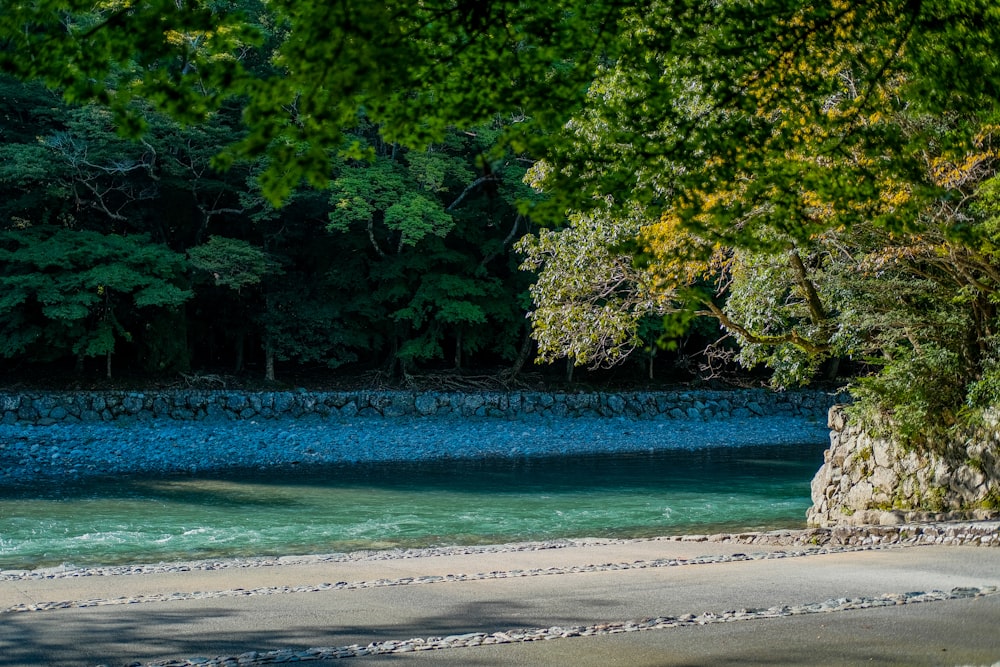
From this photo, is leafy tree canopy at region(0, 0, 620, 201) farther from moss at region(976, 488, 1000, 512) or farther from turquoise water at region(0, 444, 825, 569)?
moss at region(976, 488, 1000, 512)

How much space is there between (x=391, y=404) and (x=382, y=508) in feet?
39.5

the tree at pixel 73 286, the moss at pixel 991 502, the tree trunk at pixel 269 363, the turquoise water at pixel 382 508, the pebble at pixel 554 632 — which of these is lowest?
the turquoise water at pixel 382 508

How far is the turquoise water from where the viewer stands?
13062mm

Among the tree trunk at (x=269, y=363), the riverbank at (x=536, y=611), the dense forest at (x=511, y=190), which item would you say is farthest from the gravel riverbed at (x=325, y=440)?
the riverbank at (x=536, y=611)

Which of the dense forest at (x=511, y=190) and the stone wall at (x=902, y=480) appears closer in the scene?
the dense forest at (x=511, y=190)

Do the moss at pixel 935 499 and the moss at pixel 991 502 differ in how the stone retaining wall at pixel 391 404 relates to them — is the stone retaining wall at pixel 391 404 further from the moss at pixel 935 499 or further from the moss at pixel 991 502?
the moss at pixel 991 502

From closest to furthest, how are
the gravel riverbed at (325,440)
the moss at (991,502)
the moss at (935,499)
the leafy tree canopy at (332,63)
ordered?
the leafy tree canopy at (332,63) < the moss at (991,502) < the moss at (935,499) < the gravel riverbed at (325,440)

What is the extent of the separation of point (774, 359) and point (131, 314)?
19.6 metres

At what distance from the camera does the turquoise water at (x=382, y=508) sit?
1306 cm

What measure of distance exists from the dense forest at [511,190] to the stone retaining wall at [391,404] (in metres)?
1.70

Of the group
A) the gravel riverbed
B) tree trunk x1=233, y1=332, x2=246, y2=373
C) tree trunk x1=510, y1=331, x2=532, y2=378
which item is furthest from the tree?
tree trunk x1=510, y1=331, x2=532, y2=378

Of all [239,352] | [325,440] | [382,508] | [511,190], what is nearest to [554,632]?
[382,508]

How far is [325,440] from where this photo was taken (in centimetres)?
2494

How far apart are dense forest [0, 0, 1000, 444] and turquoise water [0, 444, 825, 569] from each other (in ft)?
8.77
